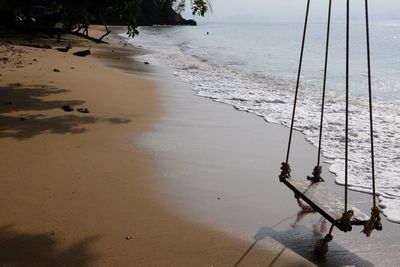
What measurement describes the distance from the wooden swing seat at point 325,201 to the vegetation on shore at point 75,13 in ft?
18.2

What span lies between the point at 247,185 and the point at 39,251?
2320 millimetres

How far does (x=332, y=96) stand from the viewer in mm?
11984

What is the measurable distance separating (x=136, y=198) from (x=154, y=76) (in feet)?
30.2

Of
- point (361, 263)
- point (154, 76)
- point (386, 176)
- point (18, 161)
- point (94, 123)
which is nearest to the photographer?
point (361, 263)

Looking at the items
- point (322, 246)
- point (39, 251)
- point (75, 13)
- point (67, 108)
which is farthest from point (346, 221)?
point (75, 13)

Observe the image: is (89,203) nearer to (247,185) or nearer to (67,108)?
(247,185)

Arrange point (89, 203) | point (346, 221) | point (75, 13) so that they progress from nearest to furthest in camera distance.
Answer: point (346, 221) → point (89, 203) → point (75, 13)

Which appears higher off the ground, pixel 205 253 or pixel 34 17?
pixel 34 17

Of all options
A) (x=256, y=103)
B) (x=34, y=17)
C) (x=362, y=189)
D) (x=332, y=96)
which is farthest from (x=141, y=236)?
(x=34, y=17)

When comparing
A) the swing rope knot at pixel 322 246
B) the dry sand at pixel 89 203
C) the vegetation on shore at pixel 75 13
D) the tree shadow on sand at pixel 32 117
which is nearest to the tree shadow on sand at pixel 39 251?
the dry sand at pixel 89 203

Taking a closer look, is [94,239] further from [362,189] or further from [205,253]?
[362,189]

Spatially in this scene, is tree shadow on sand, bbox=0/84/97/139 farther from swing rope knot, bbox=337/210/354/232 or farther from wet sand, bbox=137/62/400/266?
swing rope knot, bbox=337/210/354/232

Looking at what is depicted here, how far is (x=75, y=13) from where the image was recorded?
38.6ft

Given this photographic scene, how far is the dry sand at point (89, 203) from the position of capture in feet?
10.2
